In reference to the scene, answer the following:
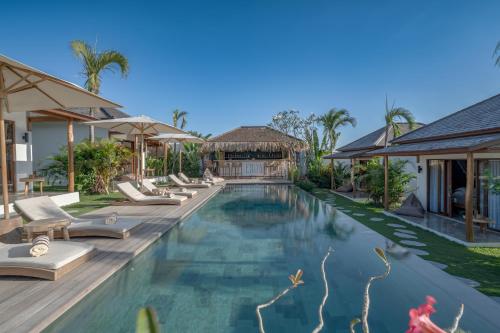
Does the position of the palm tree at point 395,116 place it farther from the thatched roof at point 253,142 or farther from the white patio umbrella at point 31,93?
the white patio umbrella at point 31,93

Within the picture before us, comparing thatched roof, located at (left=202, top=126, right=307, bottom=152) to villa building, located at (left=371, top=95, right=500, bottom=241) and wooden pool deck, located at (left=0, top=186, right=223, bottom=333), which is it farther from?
wooden pool deck, located at (left=0, top=186, right=223, bottom=333)

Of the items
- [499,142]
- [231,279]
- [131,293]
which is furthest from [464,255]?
[131,293]

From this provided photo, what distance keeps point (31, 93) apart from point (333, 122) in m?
20.4

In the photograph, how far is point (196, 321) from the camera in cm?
368

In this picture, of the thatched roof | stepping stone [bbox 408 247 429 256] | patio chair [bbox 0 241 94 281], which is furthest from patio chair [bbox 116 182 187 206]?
the thatched roof

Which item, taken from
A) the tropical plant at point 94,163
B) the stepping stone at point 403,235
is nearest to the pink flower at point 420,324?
the stepping stone at point 403,235

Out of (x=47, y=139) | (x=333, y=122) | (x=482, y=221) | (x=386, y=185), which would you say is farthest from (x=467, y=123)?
(x=47, y=139)

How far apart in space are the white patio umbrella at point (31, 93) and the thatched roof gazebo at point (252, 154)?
744 inches

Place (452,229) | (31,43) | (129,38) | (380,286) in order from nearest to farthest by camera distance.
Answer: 1. (380,286)
2. (452,229)
3. (31,43)
4. (129,38)

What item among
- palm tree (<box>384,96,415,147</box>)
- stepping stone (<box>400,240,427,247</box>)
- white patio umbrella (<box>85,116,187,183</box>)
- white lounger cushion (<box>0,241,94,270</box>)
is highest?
palm tree (<box>384,96,415,147</box>)

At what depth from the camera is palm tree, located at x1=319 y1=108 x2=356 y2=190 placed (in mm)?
23359

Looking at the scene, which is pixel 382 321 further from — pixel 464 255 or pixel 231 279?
pixel 464 255

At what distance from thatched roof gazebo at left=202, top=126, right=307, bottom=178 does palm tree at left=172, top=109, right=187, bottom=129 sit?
13.8 m

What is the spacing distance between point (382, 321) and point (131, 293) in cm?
343
